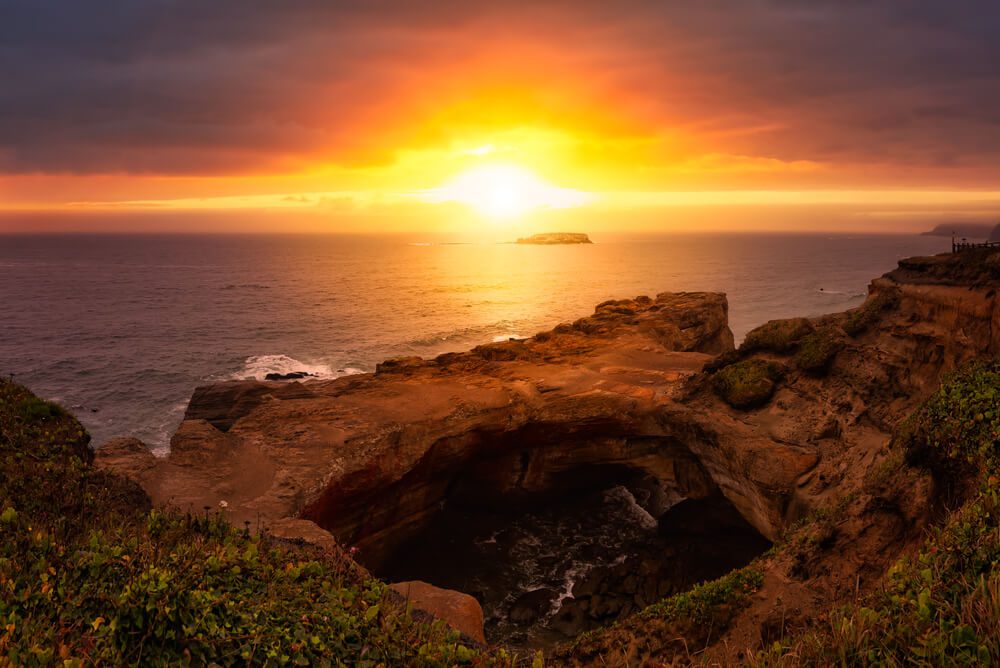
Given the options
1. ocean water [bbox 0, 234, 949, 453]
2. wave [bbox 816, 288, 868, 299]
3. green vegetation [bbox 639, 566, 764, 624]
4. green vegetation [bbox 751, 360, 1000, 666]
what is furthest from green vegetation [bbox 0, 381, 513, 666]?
wave [bbox 816, 288, 868, 299]

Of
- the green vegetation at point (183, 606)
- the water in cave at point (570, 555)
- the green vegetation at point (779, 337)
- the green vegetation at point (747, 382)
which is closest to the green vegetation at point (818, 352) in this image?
the green vegetation at point (779, 337)

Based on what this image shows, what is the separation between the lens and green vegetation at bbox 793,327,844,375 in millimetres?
24281

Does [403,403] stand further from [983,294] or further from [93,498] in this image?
[983,294]

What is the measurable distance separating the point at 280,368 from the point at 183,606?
52.8 m

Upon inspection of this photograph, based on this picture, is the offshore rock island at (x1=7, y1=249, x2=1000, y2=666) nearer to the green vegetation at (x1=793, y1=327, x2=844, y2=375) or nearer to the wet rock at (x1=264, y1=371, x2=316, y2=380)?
the green vegetation at (x1=793, y1=327, x2=844, y2=375)

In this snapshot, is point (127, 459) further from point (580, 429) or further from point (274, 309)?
point (274, 309)

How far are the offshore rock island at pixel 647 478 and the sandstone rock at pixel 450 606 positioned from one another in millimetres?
74

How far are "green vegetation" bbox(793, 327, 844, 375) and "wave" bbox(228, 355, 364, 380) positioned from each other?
1526 inches

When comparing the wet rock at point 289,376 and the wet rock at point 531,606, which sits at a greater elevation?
the wet rock at point 289,376

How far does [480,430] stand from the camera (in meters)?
25.9

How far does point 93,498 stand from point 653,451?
21315 millimetres

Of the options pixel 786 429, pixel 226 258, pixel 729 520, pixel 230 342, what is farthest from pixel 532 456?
pixel 226 258

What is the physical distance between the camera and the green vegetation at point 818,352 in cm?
2428

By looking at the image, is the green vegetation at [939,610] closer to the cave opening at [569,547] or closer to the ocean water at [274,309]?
the cave opening at [569,547]
